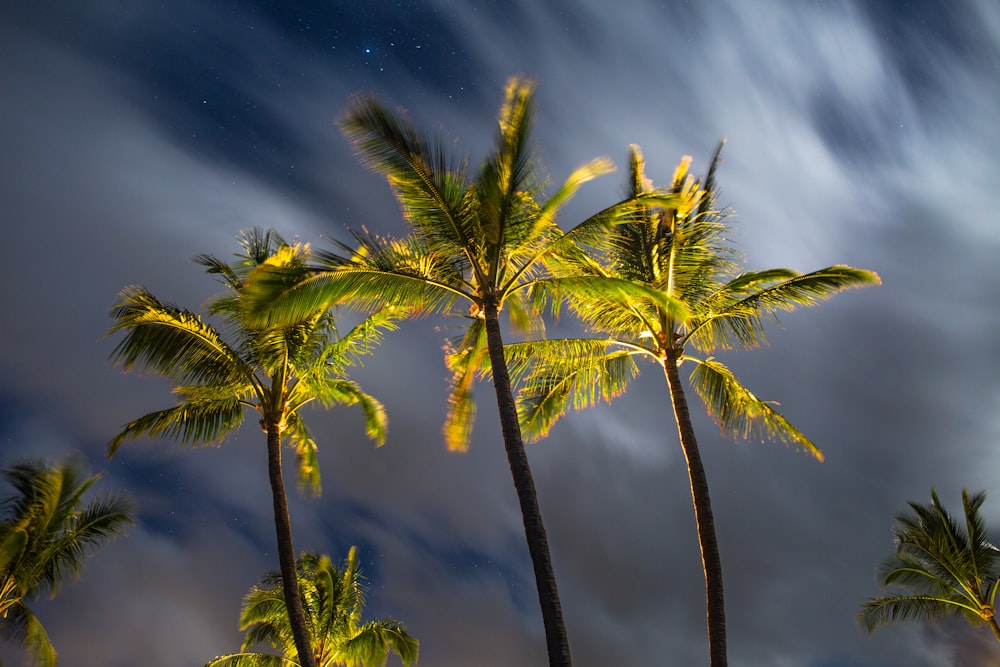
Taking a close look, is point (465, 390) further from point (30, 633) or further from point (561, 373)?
point (30, 633)

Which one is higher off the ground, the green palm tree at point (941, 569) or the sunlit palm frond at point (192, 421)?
the green palm tree at point (941, 569)

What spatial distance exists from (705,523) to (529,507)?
12.2 feet

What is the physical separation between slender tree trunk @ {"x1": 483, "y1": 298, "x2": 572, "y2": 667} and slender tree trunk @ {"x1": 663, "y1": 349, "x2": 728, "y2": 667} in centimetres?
325

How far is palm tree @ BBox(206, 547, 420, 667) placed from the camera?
20.2 metres

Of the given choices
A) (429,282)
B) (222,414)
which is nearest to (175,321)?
(222,414)

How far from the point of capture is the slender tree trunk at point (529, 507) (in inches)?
342

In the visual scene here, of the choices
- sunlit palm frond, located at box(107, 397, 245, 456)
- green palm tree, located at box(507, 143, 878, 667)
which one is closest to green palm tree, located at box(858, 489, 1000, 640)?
green palm tree, located at box(507, 143, 878, 667)

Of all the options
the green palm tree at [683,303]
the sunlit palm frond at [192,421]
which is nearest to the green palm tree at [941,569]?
the green palm tree at [683,303]

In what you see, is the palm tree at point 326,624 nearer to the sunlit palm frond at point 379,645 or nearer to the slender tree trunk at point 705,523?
the sunlit palm frond at point 379,645

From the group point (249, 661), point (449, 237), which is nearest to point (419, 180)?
point (449, 237)

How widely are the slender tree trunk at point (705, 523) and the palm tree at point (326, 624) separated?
1206cm

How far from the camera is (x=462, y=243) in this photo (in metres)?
11.1

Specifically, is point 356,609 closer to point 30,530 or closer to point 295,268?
point 30,530

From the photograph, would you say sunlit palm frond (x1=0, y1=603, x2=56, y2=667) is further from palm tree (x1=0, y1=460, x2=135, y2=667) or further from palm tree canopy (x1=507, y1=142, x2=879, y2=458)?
palm tree canopy (x1=507, y1=142, x2=879, y2=458)
